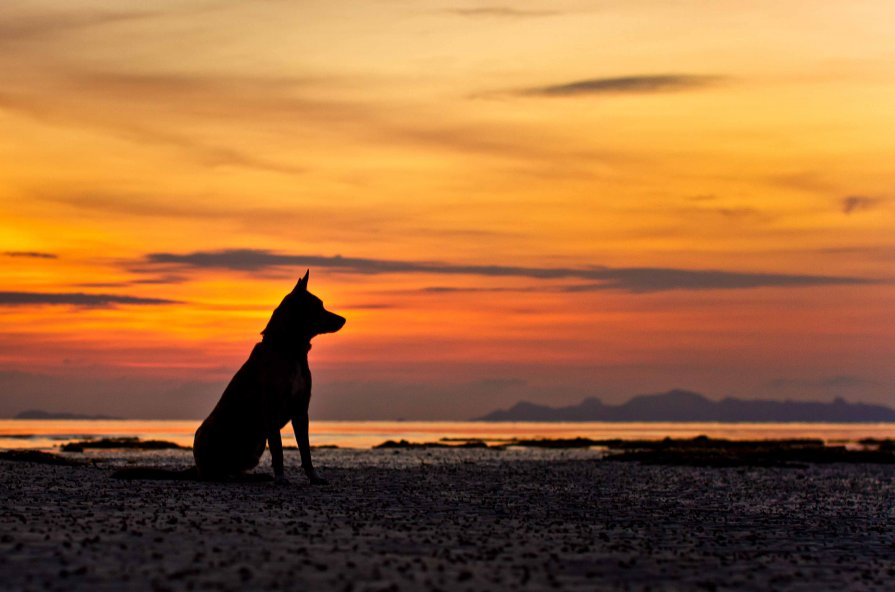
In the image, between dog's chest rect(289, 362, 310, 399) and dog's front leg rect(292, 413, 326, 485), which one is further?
dog's front leg rect(292, 413, 326, 485)

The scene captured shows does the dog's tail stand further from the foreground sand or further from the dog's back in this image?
the foreground sand

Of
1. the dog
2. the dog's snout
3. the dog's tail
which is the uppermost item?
the dog's snout

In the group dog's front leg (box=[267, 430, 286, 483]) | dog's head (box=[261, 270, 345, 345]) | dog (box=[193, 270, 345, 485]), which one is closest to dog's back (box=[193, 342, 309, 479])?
dog (box=[193, 270, 345, 485])

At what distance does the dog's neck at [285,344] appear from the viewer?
25375 mm

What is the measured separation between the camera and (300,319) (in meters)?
25.4

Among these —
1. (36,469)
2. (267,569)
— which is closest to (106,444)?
(36,469)

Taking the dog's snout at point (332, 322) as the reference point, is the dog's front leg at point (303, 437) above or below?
below

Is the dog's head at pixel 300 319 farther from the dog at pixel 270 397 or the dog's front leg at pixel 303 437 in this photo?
the dog's front leg at pixel 303 437

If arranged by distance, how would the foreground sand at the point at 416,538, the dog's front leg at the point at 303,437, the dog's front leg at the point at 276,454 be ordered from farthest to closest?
the dog's front leg at the point at 303,437, the dog's front leg at the point at 276,454, the foreground sand at the point at 416,538

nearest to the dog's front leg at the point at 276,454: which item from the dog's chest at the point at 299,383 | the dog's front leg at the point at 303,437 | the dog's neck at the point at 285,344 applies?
the dog's front leg at the point at 303,437

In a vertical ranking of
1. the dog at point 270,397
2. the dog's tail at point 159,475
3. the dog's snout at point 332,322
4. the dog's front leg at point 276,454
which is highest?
the dog's snout at point 332,322

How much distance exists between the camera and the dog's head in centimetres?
2531

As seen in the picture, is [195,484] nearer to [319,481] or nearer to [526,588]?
[319,481]

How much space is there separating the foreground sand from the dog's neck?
3112mm
